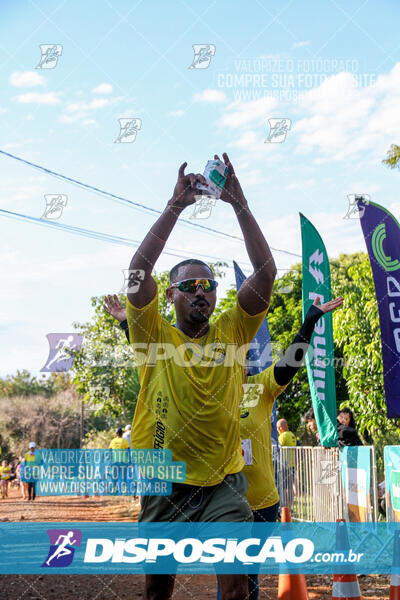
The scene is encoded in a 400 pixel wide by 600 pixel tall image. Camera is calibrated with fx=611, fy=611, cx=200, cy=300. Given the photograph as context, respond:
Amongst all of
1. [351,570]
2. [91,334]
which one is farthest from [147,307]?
[91,334]

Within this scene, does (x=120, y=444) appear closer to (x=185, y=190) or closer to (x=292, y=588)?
(x=292, y=588)

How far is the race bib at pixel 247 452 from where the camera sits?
4.57 m

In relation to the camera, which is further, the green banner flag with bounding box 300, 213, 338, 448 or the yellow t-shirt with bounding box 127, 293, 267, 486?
the green banner flag with bounding box 300, 213, 338, 448

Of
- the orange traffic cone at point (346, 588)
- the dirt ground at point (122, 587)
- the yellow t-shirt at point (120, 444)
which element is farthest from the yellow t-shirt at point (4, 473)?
the orange traffic cone at point (346, 588)

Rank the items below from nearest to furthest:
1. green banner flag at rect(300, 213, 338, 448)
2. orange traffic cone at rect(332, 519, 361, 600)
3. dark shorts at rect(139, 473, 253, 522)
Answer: dark shorts at rect(139, 473, 253, 522), orange traffic cone at rect(332, 519, 361, 600), green banner flag at rect(300, 213, 338, 448)

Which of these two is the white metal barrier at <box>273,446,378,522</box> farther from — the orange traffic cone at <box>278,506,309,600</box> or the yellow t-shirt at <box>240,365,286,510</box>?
the yellow t-shirt at <box>240,365,286,510</box>

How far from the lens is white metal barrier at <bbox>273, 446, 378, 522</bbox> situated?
7.83 m

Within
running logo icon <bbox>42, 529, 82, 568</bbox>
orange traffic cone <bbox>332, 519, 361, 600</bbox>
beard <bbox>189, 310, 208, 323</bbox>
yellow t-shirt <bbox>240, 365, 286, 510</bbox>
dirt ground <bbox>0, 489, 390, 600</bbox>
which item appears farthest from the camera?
running logo icon <bbox>42, 529, 82, 568</bbox>

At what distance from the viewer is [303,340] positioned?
3668 millimetres

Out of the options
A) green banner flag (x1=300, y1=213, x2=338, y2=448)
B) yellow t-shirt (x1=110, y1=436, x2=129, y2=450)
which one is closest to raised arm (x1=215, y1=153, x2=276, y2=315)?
green banner flag (x1=300, y1=213, x2=338, y2=448)

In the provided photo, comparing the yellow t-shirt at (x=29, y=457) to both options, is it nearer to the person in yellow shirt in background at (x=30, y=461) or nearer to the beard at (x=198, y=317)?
the person in yellow shirt in background at (x=30, y=461)

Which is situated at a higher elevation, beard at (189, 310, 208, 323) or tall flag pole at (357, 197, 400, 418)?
tall flag pole at (357, 197, 400, 418)

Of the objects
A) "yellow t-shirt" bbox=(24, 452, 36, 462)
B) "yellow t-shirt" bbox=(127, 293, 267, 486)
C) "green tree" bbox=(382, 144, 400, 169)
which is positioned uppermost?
"green tree" bbox=(382, 144, 400, 169)

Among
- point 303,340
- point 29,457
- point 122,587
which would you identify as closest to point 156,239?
point 303,340
